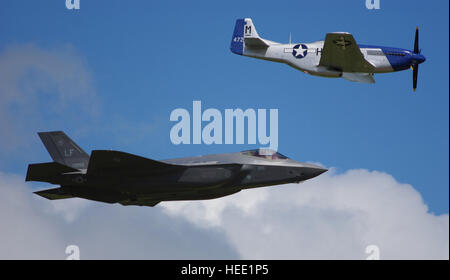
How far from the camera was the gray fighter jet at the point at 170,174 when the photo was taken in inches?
1681

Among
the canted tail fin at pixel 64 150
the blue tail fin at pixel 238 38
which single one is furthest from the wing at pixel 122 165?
the blue tail fin at pixel 238 38

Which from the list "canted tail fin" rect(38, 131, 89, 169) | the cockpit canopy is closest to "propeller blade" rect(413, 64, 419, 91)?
the cockpit canopy

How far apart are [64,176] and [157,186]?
4.97 m

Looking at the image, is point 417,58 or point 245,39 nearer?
point 417,58

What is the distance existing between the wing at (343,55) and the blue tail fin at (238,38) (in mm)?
7358

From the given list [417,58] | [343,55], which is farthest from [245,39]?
[417,58]

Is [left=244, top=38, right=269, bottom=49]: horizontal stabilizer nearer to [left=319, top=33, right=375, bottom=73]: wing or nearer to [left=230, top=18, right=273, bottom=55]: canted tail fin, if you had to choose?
[left=230, top=18, right=273, bottom=55]: canted tail fin

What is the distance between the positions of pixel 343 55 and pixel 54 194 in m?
23.2

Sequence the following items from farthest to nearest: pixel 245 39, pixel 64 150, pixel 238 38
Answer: pixel 238 38 → pixel 245 39 → pixel 64 150

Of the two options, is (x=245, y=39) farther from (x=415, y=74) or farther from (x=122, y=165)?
(x=122, y=165)

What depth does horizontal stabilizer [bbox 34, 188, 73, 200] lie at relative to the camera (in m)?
44.5

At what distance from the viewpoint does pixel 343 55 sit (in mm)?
57125

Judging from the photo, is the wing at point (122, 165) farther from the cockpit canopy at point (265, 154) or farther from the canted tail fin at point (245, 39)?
the canted tail fin at point (245, 39)
